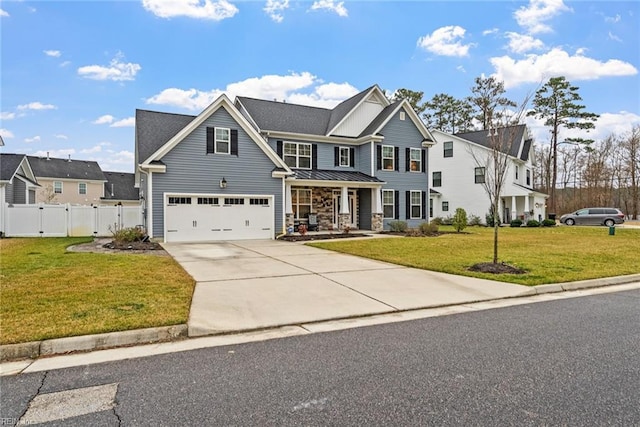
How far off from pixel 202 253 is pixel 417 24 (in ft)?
41.2

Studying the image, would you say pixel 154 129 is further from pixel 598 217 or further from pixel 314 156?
pixel 598 217

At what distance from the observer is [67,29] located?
12406 millimetres

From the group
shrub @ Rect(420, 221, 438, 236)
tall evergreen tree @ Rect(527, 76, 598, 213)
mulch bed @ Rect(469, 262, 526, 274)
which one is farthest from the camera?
tall evergreen tree @ Rect(527, 76, 598, 213)

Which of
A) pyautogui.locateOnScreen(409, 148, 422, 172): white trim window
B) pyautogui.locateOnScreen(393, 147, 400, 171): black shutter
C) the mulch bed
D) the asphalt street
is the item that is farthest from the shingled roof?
the asphalt street

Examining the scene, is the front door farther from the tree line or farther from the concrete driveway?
the tree line

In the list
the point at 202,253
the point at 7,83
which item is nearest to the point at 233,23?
the point at 7,83

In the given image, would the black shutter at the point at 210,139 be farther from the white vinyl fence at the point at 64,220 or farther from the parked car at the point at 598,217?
the parked car at the point at 598,217

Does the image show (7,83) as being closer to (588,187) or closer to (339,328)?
(339,328)

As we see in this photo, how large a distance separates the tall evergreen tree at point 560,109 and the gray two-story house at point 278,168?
21343 mm

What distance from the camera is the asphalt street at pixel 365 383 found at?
2.83m

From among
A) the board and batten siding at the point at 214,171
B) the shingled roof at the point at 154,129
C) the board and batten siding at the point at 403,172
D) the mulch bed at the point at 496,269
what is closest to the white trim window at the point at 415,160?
the board and batten siding at the point at 403,172

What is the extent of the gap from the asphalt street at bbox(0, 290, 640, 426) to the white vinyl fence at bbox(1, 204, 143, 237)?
17559 mm

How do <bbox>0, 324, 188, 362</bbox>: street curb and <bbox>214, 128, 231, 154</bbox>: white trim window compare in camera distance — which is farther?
<bbox>214, 128, 231, 154</bbox>: white trim window

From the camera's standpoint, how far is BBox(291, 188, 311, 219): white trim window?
21656 millimetres
